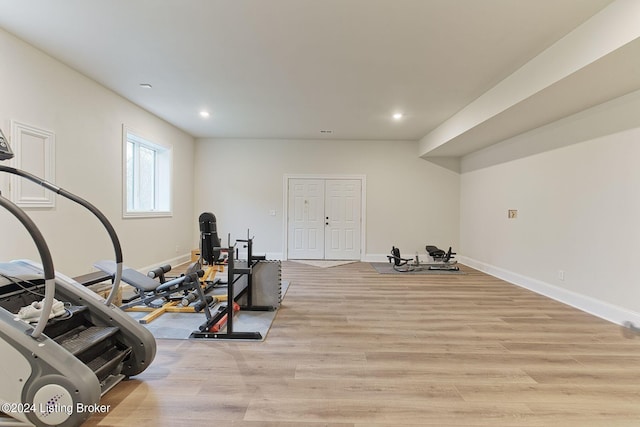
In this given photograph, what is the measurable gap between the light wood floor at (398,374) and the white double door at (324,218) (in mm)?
3584

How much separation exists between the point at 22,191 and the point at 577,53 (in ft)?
17.7

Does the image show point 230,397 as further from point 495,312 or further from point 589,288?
point 589,288

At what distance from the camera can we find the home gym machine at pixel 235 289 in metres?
2.76

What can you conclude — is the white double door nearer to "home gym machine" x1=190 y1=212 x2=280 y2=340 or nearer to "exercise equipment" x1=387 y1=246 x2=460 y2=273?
"exercise equipment" x1=387 y1=246 x2=460 y2=273

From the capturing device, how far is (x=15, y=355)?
1502mm

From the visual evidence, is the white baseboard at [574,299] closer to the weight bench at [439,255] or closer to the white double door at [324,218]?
the weight bench at [439,255]

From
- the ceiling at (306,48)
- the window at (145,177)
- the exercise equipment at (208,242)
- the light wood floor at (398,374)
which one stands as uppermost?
the ceiling at (306,48)

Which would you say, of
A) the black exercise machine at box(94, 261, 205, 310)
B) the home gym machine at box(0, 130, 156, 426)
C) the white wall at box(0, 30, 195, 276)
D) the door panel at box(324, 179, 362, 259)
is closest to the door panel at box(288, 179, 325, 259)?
the door panel at box(324, 179, 362, 259)

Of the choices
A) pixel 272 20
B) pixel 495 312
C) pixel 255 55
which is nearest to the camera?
pixel 272 20

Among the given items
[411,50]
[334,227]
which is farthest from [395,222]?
[411,50]

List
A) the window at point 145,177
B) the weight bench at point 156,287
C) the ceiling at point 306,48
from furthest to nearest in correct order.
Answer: the window at point 145,177
the weight bench at point 156,287
the ceiling at point 306,48

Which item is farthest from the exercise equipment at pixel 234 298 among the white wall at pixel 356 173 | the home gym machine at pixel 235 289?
the white wall at pixel 356 173

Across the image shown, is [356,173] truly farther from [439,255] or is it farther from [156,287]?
[156,287]

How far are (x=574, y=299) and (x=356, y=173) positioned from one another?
4.56 metres
